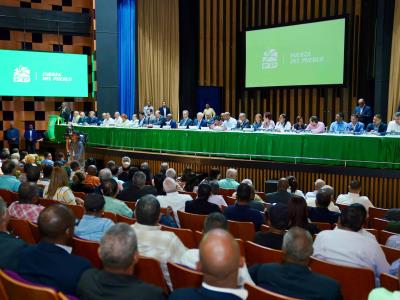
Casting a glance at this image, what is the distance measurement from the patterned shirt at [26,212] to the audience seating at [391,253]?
8.47 feet

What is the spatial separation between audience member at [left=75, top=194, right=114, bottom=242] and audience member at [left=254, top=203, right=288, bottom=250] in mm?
1056

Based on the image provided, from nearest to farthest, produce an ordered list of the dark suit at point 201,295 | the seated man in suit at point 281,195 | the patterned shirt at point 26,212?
the dark suit at point 201,295 < the patterned shirt at point 26,212 < the seated man in suit at point 281,195

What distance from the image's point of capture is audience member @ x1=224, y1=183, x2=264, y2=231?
4.18m

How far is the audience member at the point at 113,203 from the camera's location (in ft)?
14.7

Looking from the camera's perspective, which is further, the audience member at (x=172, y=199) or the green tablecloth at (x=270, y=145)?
the green tablecloth at (x=270, y=145)

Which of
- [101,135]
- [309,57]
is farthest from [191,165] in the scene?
[309,57]

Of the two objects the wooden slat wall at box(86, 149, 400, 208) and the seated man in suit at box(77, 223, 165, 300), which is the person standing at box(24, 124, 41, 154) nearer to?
the wooden slat wall at box(86, 149, 400, 208)

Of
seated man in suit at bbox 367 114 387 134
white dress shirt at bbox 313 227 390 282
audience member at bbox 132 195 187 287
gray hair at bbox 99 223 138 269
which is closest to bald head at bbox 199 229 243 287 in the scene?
gray hair at bbox 99 223 138 269

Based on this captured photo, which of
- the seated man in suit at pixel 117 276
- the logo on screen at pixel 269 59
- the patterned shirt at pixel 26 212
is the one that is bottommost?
the patterned shirt at pixel 26 212

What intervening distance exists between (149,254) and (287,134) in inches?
248

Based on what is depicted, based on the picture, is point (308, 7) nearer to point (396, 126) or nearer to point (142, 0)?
point (142, 0)

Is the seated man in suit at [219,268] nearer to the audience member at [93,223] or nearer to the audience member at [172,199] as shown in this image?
the audience member at [93,223]

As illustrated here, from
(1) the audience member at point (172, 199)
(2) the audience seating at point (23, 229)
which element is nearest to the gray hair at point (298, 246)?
(2) the audience seating at point (23, 229)

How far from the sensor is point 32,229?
347cm
